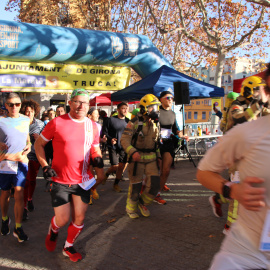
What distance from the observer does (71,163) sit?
11.5 ft

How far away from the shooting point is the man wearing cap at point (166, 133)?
6.04m

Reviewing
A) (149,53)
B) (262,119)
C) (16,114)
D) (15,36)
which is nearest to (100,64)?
(149,53)

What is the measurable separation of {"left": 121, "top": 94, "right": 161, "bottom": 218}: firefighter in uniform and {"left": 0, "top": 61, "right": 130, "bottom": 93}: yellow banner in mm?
6253

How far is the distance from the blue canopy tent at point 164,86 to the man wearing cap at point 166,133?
106 inches

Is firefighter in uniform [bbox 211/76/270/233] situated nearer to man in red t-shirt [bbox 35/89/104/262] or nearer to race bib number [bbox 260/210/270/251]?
man in red t-shirt [bbox 35/89/104/262]

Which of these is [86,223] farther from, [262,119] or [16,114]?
[262,119]

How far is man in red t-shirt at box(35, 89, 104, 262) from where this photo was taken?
3486 mm

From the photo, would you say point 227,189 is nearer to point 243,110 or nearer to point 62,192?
point 62,192

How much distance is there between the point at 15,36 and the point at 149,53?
4.82 m

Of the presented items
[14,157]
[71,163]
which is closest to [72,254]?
[71,163]

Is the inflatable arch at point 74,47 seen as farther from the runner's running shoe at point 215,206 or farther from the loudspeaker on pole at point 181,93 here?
the runner's running shoe at point 215,206

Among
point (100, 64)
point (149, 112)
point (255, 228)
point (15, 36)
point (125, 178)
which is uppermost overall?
point (15, 36)

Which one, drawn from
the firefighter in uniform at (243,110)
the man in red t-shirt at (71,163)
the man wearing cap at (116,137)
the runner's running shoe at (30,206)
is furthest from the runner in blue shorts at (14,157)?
the man wearing cap at (116,137)

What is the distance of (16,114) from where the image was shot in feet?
14.3
